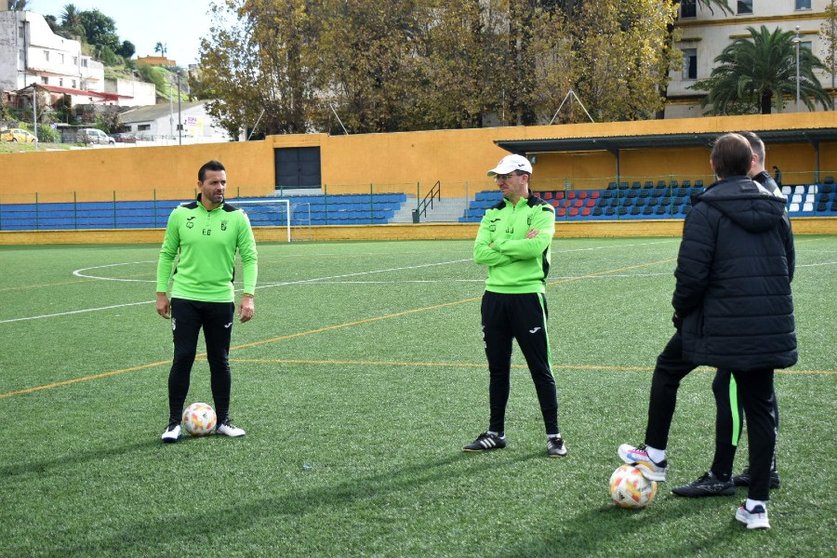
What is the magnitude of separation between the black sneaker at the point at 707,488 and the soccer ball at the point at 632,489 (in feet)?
0.95

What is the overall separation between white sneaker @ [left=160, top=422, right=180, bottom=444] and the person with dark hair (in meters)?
3.34

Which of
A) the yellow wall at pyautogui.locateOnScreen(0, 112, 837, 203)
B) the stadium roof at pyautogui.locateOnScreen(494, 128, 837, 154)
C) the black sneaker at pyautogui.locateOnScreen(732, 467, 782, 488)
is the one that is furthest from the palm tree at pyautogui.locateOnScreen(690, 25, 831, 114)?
the black sneaker at pyautogui.locateOnScreen(732, 467, 782, 488)

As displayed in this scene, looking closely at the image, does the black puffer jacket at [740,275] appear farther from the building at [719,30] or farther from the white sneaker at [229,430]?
the building at [719,30]

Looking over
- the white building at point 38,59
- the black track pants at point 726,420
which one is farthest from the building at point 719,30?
the white building at point 38,59

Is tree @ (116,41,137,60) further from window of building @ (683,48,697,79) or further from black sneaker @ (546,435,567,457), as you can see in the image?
black sneaker @ (546,435,567,457)

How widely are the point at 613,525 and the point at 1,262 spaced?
88.9ft

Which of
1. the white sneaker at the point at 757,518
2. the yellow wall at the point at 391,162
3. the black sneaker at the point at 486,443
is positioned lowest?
the black sneaker at the point at 486,443

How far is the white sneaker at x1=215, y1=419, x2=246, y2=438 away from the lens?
23.5 ft

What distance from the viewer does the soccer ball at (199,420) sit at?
718 cm

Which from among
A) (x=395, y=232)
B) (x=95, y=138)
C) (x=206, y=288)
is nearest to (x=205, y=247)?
(x=206, y=288)

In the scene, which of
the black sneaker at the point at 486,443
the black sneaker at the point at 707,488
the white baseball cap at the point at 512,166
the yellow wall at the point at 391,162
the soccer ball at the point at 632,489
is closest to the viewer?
the soccer ball at the point at 632,489

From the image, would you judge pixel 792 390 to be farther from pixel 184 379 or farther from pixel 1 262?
pixel 1 262

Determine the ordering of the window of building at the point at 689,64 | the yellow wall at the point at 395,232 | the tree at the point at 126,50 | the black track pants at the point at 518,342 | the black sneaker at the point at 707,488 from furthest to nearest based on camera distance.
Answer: the tree at the point at 126,50 → the window of building at the point at 689,64 → the yellow wall at the point at 395,232 → the black track pants at the point at 518,342 → the black sneaker at the point at 707,488

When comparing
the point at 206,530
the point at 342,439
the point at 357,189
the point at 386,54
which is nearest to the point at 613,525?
the point at 206,530
